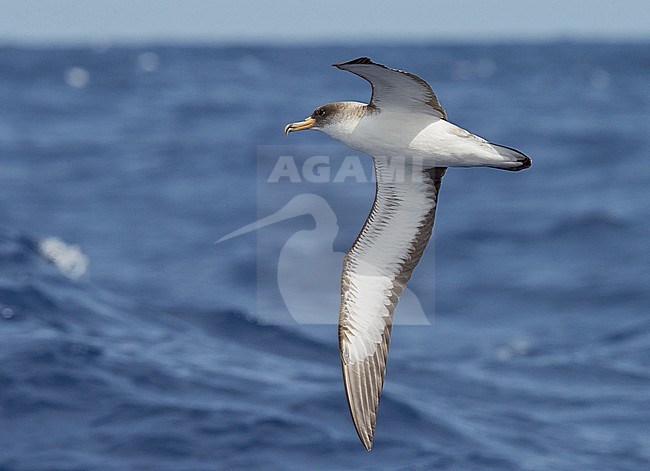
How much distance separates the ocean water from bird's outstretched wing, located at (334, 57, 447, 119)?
656 cm

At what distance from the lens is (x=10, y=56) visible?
292ft

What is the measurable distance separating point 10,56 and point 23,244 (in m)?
69.7

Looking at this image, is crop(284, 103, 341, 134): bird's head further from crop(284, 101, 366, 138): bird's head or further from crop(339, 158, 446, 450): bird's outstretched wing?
crop(339, 158, 446, 450): bird's outstretched wing

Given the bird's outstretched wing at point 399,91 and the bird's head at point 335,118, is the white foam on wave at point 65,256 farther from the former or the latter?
the bird's outstretched wing at point 399,91

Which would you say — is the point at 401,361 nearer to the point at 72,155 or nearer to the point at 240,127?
the point at 72,155

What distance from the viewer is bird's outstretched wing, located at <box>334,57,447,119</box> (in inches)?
371

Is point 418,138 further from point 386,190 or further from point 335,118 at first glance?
point 386,190

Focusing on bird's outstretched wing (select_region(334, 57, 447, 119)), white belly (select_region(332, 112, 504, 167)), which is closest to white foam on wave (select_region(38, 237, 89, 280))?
white belly (select_region(332, 112, 504, 167))

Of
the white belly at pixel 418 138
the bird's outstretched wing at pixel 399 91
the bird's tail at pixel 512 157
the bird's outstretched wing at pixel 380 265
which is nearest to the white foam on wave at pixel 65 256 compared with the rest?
the bird's outstretched wing at pixel 380 265

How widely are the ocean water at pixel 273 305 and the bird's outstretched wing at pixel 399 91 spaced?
6.56m

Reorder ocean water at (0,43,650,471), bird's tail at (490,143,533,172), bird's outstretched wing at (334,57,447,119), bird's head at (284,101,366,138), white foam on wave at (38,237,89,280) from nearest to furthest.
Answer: bird's outstretched wing at (334,57,447,119)
bird's tail at (490,143,533,172)
bird's head at (284,101,366,138)
ocean water at (0,43,650,471)
white foam on wave at (38,237,89,280)

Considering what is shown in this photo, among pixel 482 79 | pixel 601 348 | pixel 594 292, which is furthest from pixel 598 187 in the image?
pixel 482 79

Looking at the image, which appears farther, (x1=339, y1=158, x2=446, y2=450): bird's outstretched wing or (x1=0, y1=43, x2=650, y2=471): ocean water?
(x1=0, y1=43, x2=650, y2=471): ocean water

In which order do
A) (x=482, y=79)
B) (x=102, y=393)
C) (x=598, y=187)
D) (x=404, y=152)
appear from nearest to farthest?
(x=404, y=152), (x=102, y=393), (x=598, y=187), (x=482, y=79)
